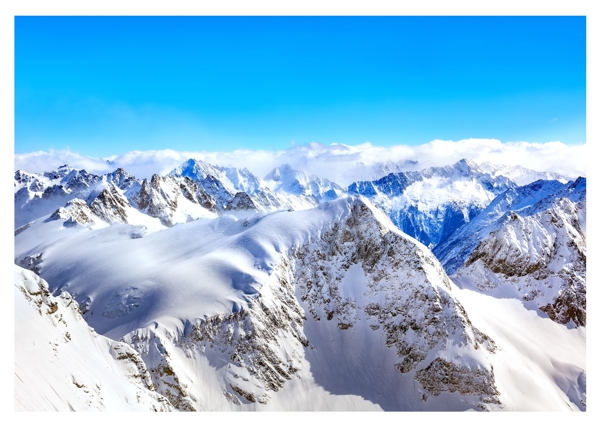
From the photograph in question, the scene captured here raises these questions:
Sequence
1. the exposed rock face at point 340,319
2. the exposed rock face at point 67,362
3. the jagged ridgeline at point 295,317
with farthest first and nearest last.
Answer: the exposed rock face at point 340,319
the jagged ridgeline at point 295,317
the exposed rock face at point 67,362

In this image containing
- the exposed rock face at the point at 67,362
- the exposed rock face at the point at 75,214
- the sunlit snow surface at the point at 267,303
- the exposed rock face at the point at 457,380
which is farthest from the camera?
the exposed rock face at the point at 75,214

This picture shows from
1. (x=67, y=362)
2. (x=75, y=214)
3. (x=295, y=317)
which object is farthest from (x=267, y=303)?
(x=75, y=214)

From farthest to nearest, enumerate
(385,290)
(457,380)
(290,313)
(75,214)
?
1. (75,214)
2. (385,290)
3. (290,313)
4. (457,380)

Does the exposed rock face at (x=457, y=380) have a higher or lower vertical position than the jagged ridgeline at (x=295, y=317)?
lower

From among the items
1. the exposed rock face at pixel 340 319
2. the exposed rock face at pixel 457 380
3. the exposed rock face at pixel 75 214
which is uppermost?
the exposed rock face at pixel 75 214

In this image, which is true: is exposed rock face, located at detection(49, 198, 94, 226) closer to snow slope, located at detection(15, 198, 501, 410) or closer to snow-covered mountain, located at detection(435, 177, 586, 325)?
snow slope, located at detection(15, 198, 501, 410)

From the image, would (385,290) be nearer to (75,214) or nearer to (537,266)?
(537,266)

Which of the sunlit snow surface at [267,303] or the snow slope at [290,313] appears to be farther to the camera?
the sunlit snow surface at [267,303]

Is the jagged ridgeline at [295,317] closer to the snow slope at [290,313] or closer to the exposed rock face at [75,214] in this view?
the snow slope at [290,313]

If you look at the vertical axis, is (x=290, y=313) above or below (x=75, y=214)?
below

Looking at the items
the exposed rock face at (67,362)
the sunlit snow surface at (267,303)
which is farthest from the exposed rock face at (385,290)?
the exposed rock face at (67,362)
